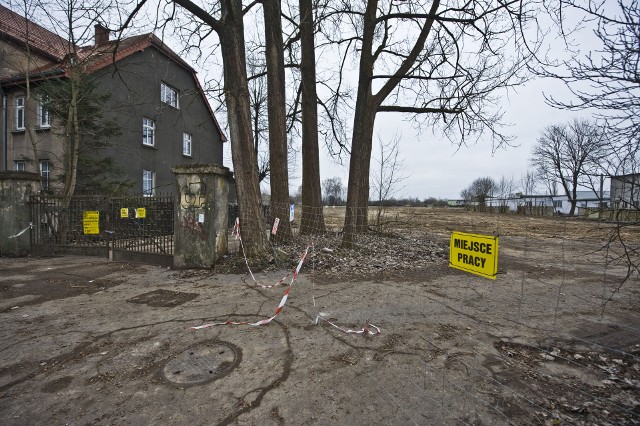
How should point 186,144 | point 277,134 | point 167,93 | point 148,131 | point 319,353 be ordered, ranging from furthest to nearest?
1. point 186,144
2. point 167,93
3. point 148,131
4. point 277,134
5. point 319,353

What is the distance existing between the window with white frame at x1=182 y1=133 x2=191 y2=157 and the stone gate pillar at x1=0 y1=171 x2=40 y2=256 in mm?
14411

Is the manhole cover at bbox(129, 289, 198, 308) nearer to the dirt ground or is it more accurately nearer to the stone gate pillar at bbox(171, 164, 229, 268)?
the dirt ground

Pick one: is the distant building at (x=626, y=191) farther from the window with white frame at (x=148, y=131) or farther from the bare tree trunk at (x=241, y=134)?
the window with white frame at (x=148, y=131)

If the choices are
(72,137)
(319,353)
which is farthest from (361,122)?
(72,137)

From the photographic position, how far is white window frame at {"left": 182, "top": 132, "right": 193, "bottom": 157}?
24141 millimetres

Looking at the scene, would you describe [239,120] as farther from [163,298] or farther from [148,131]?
[148,131]

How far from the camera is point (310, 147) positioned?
11758 millimetres

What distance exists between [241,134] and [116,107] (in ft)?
28.5

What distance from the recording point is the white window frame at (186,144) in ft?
79.2

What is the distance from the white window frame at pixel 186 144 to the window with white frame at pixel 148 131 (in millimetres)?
3127

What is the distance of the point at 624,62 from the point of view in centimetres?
295

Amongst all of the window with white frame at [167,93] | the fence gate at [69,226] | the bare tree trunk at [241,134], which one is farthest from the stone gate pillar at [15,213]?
the window with white frame at [167,93]

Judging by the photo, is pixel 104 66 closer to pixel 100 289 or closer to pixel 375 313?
pixel 100 289

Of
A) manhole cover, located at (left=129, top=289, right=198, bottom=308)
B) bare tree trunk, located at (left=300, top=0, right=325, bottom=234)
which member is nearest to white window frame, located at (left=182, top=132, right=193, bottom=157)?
bare tree trunk, located at (left=300, top=0, right=325, bottom=234)
